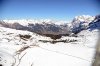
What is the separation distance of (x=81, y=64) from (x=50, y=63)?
6.47m

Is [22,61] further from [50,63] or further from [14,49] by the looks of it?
[14,49]

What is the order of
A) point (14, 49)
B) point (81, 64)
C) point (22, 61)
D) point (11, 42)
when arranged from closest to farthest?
1. point (81, 64)
2. point (22, 61)
3. point (14, 49)
4. point (11, 42)

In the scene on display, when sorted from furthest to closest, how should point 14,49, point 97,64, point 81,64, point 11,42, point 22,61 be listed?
point 11,42, point 14,49, point 22,61, point 81,64, point 97,64

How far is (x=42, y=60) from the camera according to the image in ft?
125

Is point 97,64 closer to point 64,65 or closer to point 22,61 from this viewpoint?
point 64,65

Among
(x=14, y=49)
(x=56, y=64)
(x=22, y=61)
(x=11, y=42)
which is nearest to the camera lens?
(x=56, y=64)

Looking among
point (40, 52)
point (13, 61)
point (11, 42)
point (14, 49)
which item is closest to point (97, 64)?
point (13, 61)

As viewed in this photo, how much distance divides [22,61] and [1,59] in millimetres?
4501

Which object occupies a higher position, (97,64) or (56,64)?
(97,64)

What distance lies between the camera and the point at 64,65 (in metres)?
33.9

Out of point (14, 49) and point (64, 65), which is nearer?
point (64, 65)

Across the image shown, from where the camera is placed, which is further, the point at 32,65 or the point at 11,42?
the point at 11,42

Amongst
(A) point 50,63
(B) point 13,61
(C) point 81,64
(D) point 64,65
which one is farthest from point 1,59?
(C) point 81,64

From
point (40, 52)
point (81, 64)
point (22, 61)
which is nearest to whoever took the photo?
point (81, 64)
